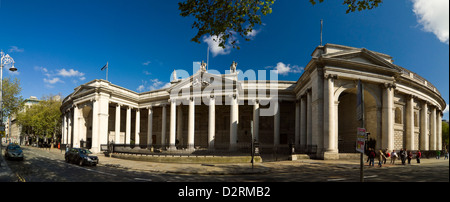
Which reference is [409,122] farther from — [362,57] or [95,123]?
[95,123]

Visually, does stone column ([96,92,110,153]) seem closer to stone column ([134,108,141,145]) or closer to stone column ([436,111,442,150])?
stone column ([134,108,141,145])

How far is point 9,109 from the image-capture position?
34.2 m

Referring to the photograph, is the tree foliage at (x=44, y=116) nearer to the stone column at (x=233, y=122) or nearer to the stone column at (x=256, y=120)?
the stone column at (x=233, y=122)

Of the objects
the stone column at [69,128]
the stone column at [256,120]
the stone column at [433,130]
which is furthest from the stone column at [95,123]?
the stone column at [433,130]

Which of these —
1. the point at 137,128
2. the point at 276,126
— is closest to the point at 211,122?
the point at 276,126

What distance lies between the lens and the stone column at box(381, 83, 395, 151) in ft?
82.4

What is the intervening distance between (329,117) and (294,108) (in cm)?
1465

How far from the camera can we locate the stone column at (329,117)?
2334cm

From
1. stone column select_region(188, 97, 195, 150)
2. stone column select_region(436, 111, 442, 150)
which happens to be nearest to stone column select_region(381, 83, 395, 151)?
stone column select_region(436, 111, 442, 150)

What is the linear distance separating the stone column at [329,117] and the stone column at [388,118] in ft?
19.2

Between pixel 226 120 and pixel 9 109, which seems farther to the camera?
pixel 226 120

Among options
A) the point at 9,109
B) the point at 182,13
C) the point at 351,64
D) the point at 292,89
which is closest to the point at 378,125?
the point at 351,64
